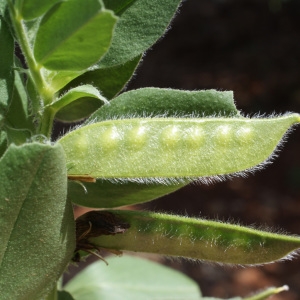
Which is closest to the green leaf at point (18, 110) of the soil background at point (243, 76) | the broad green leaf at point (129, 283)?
the broad green leaf at point (129, 283)

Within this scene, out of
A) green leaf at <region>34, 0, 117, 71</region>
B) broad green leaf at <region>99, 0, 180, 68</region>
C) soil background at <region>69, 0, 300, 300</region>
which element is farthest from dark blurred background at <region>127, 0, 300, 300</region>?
green leaf at <region>34, 0, 117, 71</region>

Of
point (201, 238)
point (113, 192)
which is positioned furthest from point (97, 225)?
point (201, 238)

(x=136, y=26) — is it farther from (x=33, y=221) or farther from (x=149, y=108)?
(x=33, y=221)

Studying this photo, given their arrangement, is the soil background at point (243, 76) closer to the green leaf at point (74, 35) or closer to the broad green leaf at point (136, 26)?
the broad green leaf at point (136, 26)

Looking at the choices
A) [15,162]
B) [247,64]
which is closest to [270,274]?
[247,64]

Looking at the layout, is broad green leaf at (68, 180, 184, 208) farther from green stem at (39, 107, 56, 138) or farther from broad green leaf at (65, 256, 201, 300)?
broad green leaf at (65, 256, 201, 300)
